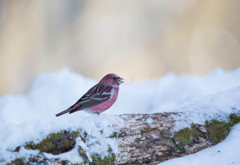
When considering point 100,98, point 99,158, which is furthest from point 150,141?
point 100,98

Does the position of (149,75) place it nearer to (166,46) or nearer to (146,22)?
(166,46)

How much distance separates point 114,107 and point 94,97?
2.11 metres

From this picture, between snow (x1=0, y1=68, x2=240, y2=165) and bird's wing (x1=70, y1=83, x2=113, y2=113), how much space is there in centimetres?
24

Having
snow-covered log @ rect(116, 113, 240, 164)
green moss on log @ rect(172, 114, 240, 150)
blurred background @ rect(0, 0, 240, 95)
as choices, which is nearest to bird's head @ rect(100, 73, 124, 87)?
snow-covered log @ rect(116, 113, 240, 164)

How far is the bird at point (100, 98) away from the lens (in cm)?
323

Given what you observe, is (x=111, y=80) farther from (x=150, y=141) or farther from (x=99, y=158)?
(x=99, y=158)

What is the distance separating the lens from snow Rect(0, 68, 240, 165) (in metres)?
2.46

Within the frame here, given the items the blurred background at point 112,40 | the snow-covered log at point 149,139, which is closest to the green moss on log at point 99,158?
the snow-covered log at point 149,139

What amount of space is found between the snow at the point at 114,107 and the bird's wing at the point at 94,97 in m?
0.24

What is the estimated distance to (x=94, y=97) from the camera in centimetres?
331

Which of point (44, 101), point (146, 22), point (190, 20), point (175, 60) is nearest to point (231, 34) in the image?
point (190, 20)

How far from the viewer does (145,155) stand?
8.77ft

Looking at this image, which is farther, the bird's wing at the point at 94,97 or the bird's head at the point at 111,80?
the bird's head at the point at 111,80

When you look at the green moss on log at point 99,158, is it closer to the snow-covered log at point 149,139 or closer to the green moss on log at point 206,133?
the snow-covered log at point 149,139
